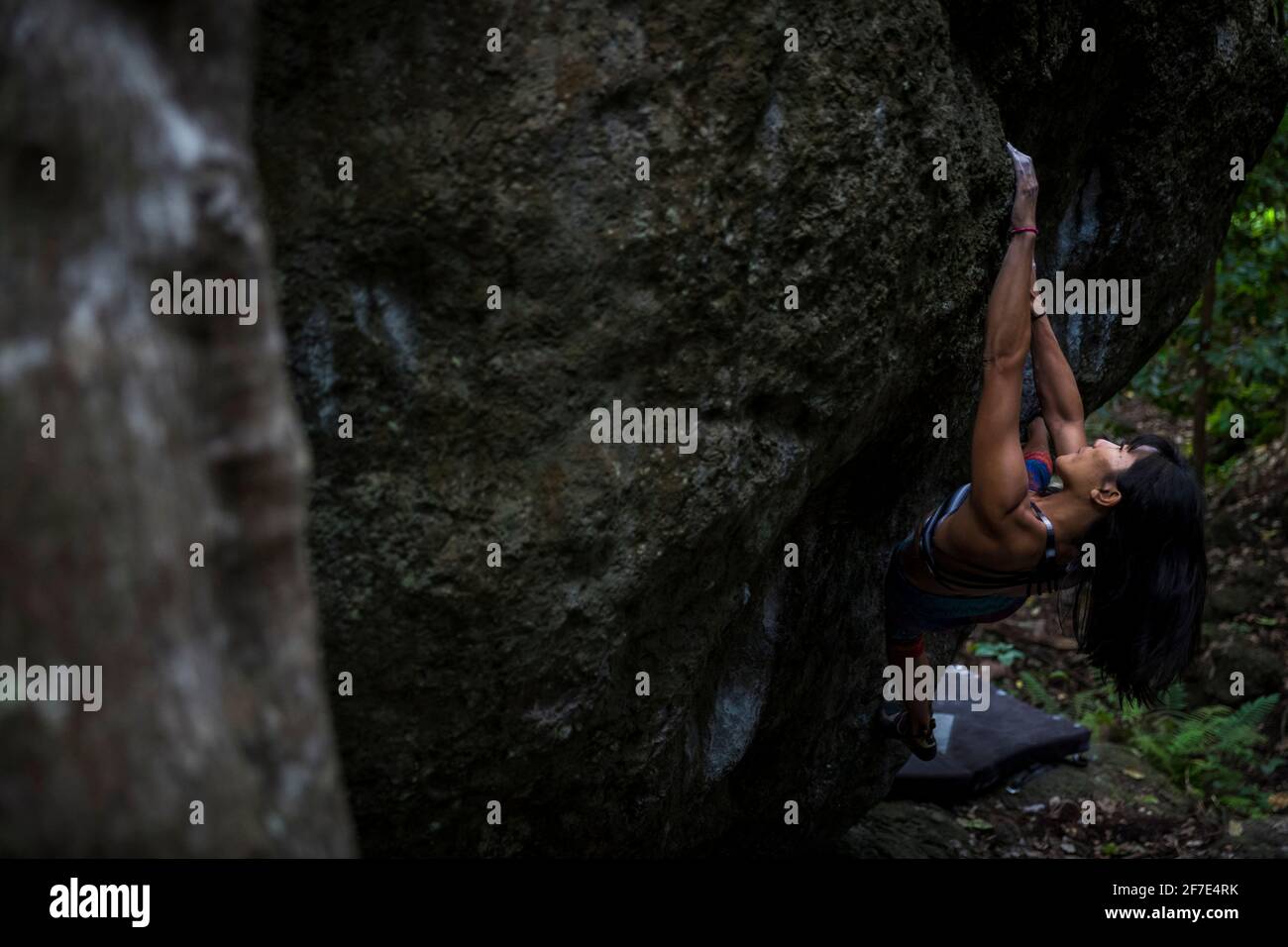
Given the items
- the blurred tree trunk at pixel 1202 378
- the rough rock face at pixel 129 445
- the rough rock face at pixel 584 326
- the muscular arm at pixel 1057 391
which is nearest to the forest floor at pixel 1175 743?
the blurred tree trunk at pixel 1202 378

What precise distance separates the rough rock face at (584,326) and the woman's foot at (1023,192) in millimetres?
58

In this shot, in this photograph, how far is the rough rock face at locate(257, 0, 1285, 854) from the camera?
2844 millimetres

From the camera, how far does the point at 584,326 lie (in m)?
3.02

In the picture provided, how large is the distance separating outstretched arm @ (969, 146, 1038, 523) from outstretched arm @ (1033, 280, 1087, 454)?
0.32m

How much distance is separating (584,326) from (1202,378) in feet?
26.0

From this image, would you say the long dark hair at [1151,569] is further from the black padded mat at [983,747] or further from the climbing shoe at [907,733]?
the black padded mat at [983,747]

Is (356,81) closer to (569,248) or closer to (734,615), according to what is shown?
(569,248)

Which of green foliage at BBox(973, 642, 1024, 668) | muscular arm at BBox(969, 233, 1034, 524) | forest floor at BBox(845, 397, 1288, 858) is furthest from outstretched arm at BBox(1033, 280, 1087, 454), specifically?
green foliage at BBox(973, 642, 1024, 668)

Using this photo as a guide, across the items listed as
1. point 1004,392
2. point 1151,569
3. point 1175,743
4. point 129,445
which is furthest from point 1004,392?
point 1175,743

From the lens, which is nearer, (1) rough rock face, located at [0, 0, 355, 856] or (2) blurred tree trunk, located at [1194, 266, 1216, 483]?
(1) rough rock face, located at [0, 0, 355, 856]

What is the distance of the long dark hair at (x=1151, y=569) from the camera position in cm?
380

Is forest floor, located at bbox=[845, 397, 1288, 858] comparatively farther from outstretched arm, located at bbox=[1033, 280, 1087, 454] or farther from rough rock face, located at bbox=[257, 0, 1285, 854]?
rough rock face, located at bbox=[257, 0, 1285, 854]

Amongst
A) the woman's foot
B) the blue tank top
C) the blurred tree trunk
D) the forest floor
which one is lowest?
the forest floor
